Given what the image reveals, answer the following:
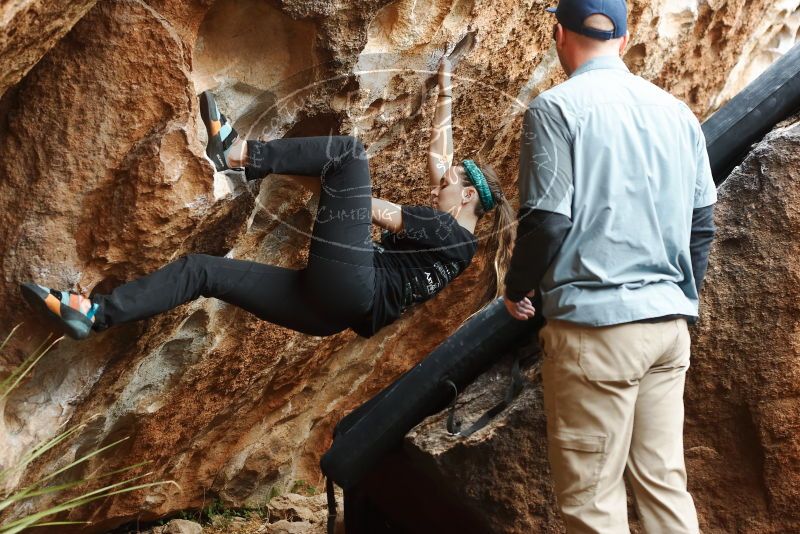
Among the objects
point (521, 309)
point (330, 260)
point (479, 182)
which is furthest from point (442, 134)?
point (521, 309)

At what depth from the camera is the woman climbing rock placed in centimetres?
344

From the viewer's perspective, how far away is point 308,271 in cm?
366

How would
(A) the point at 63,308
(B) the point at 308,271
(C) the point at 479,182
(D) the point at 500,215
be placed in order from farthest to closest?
(D) the point at 500,215 → (C) the point at 479,182 → (B) the point at 308,271 → (A) the point at 63,308

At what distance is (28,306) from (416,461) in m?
1.61

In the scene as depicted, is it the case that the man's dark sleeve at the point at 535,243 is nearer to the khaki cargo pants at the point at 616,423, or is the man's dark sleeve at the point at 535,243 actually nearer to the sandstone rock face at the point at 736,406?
the khaki cargo pants at the point at 616,423

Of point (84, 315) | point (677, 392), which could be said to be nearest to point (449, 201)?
point (677, 392)

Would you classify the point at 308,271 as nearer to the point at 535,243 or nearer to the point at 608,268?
the point at 535,243

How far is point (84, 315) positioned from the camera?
3324 millimetres

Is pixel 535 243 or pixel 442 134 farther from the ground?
pixel 442 134

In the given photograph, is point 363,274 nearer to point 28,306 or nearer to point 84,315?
point 84,315

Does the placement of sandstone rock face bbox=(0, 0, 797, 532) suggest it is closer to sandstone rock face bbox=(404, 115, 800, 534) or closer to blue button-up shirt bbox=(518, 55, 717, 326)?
sandstone rock face bbox=(404, 115, 800, 534)

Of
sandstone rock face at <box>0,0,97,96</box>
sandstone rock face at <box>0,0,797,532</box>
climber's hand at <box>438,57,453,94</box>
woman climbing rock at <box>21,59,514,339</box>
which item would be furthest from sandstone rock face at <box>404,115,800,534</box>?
sandstone rock face at <box>0,0,97,96</box>

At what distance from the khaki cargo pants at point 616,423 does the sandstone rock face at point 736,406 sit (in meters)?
0.55

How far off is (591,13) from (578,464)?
1.44 m
